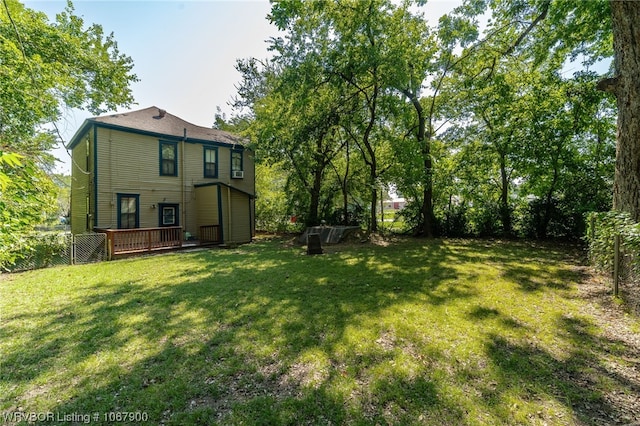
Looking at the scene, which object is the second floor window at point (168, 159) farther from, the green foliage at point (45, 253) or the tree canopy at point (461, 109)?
the green foliage at point (45, 253)

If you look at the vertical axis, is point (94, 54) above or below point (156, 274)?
above

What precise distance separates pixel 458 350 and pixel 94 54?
47.7ft

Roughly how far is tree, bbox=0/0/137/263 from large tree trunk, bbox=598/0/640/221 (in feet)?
37.7

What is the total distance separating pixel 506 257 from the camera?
28.7 ft

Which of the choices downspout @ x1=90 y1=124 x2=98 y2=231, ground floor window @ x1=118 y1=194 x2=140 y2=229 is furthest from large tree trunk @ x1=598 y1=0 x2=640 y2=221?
downspout @ x1=90 y1=124 x2=98 y2=231

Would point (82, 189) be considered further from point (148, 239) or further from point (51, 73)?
point (51, 73)

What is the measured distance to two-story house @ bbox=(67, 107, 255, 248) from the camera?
11750 mm

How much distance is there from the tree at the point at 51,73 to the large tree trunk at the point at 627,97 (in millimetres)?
11504

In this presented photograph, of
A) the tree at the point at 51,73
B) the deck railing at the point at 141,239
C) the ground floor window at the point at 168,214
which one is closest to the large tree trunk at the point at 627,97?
the tree at the point at 51,73

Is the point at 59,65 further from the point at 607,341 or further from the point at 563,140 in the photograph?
the point at 563,140

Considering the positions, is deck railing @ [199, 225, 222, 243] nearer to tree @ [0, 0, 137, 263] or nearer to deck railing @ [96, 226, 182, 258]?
deck railing @ [96, 226, 182, 258]

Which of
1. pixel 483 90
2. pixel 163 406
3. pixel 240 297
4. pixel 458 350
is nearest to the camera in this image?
pixel 163 406

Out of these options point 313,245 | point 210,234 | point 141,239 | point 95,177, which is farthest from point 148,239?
point 313,245

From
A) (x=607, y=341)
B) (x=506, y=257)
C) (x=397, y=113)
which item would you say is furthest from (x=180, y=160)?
(x=607, y=341)
